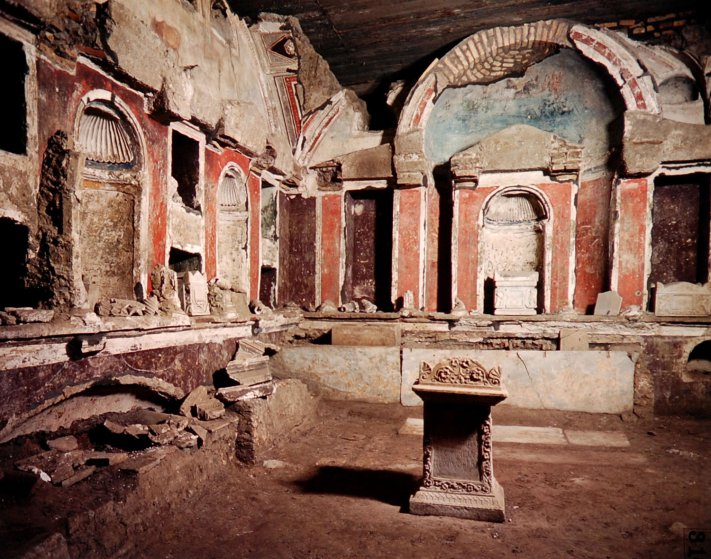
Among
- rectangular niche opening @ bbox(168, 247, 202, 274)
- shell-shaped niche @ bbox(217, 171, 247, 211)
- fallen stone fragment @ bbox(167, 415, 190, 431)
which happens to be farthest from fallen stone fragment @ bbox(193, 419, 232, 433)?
shell-shaped niche @ bbox(217, 171, 247, 211)

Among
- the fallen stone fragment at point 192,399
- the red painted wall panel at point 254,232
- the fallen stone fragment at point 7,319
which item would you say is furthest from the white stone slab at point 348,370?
the fallen stone fragment at point 7,319

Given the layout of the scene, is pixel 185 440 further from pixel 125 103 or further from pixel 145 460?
pixel 125 103

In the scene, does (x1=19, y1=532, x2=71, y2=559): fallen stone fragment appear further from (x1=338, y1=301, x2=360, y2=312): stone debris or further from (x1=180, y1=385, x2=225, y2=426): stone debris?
(x1=338, y1=301, x2=360, y2=312): stone debris

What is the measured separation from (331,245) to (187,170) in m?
3.69

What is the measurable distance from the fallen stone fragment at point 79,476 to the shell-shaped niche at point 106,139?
328 cm

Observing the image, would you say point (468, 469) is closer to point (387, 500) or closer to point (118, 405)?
point (387, 500)

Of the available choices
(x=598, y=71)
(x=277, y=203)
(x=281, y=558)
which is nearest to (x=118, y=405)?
(x=281, y=558)

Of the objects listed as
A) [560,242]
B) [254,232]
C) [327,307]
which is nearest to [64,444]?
[254,232]

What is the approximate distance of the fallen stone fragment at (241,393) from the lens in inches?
195

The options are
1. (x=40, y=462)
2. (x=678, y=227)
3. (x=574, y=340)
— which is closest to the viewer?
(x=40, y=462)

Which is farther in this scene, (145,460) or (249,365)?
(249,365)

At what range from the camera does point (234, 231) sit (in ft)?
24.6

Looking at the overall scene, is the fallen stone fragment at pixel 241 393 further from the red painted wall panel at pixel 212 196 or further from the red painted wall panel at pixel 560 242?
the red painted wall panel at pixel 560 242

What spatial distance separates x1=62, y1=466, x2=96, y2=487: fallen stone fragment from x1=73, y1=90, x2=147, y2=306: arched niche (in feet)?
6.81
